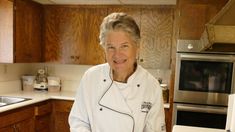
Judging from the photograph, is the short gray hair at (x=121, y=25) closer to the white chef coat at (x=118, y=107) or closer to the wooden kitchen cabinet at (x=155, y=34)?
the white chef coat at (x=118, y=107)

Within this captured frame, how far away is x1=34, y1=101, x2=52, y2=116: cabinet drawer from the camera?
265 centimetres

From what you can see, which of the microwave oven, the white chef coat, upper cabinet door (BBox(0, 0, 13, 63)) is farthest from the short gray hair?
upper cabinet door (BBox(0, 0, 13, 63))

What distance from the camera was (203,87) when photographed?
242cm

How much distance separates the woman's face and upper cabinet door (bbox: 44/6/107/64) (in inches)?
68.5

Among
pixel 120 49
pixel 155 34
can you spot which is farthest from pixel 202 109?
pixel 120 49

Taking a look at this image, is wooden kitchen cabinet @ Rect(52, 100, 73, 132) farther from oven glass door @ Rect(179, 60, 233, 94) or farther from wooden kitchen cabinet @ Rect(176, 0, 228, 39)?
wooden kitchen cabinet @ Rect(176, 0, 228, 39)

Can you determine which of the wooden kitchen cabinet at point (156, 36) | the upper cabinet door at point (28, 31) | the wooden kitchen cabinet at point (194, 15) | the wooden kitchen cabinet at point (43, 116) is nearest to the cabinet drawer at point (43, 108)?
the wooden kitchen cabinet at point (43, 116)

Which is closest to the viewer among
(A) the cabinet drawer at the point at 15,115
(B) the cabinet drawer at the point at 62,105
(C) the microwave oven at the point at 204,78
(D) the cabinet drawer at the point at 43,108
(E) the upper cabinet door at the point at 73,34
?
(A) the cabinet drawer at the point at 15,115

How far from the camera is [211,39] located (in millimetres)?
903

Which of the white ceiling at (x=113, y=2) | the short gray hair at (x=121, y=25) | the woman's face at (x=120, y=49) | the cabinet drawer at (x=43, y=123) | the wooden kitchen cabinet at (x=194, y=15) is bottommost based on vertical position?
the cabinet drawer at (x=43, y=123)

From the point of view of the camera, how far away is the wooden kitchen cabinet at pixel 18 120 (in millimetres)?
2197

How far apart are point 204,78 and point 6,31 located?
2.07 metres

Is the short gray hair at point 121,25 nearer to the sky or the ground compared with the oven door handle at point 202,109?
nearer to the sky

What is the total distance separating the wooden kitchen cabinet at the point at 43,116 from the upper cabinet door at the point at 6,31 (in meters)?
0.58
